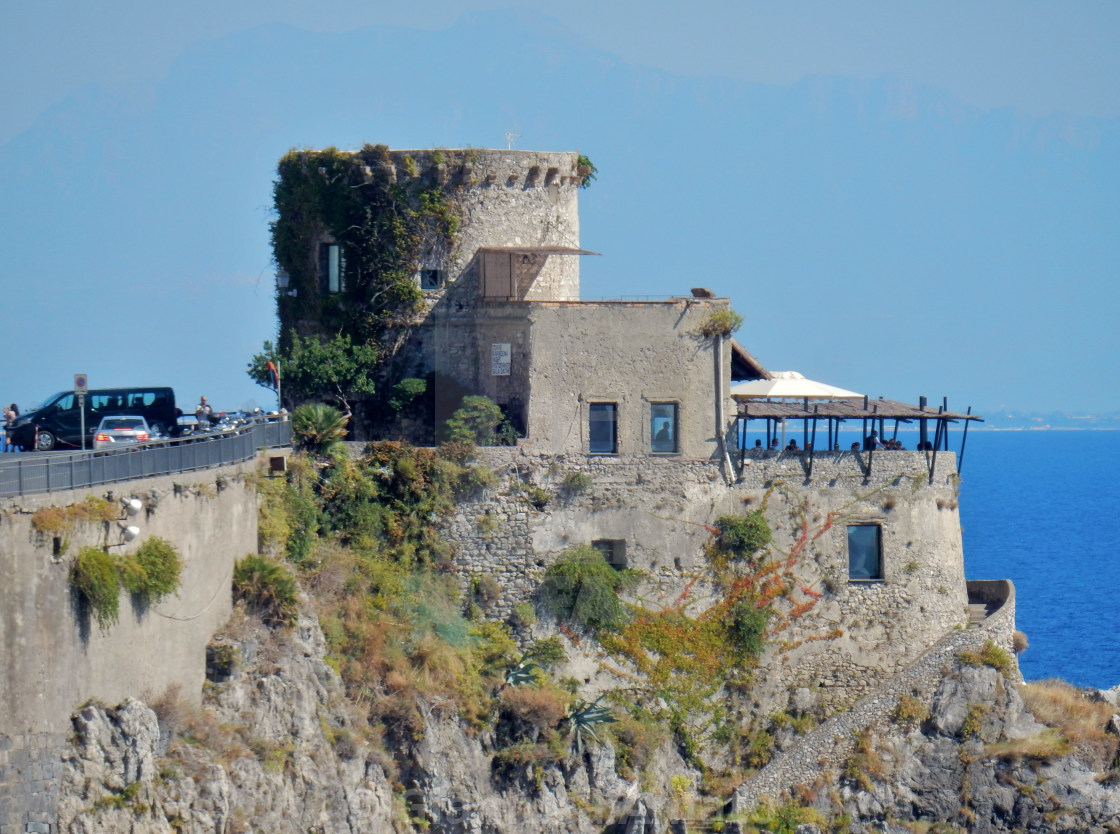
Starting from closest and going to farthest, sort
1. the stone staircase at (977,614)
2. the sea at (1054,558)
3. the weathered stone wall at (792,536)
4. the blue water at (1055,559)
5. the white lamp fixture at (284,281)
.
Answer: the weathered stone wall at (792,536), the stone staircase at (977,614), the white lamp fixture at (284,281), the sea at (1054,558), the blue water at (1055,559)

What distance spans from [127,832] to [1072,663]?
54878 mm

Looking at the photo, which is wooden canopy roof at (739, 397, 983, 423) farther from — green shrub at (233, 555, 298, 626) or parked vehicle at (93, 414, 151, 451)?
parked vehicle at (93, 414, 151, 451)

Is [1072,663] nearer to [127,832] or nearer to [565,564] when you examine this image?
[565,564]

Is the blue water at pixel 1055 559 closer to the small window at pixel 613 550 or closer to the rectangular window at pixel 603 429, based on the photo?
the small window at pixel 613 550

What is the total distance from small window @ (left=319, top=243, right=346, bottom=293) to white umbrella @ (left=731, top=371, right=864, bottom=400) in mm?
10857

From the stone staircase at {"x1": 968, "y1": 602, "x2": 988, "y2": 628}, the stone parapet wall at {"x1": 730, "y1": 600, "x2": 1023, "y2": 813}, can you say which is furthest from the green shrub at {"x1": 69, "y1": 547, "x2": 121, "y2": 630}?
the stone staircase at {"x1": 968, "y1": 602, "x2": 988, "y2": 628}

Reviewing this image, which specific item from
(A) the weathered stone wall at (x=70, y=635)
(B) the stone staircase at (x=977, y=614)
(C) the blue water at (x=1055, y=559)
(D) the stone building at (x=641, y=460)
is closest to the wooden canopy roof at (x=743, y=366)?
(D) the stone building at (x=641, y=460)

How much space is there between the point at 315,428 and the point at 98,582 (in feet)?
43.8

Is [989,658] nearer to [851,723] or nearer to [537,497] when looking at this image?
[851,723]

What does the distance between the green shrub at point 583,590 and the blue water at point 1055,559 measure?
3252 centimetres

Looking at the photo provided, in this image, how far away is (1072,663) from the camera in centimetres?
8125

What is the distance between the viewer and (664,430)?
165ft

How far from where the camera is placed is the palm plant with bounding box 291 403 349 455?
4738 cm

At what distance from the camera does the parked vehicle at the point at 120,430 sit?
46.4 meters
